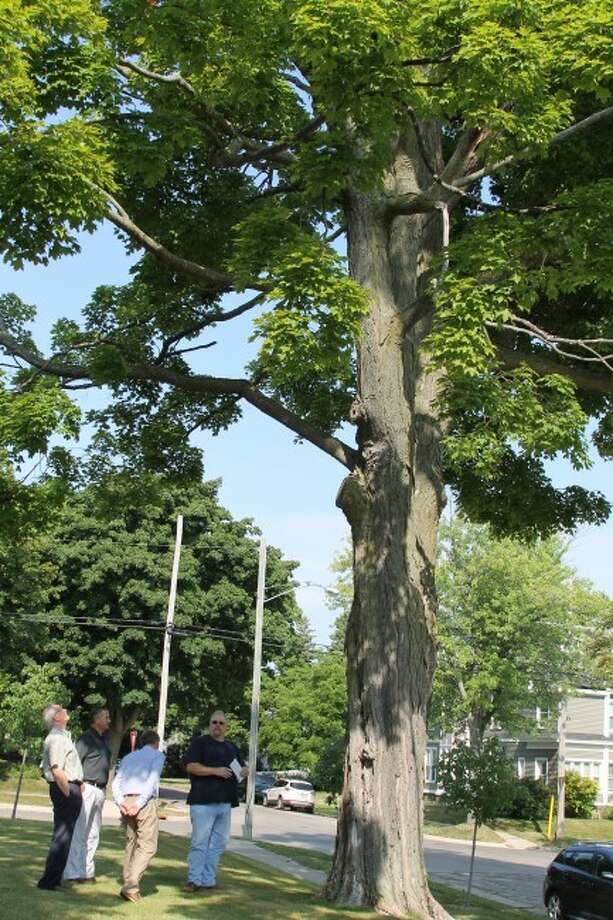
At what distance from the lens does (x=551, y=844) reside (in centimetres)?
4244

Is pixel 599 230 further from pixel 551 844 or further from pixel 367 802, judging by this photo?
pixel 551 844

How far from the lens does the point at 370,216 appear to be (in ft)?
44.2

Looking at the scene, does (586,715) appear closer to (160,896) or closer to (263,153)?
(263,153)

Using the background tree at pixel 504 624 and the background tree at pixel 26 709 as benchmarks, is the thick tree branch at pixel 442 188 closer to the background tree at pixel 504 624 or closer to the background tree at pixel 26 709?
the background tree at pixel 26 709

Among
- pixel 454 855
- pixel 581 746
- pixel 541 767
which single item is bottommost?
pixel 454 855

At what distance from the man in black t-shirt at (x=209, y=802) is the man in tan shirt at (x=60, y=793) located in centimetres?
130

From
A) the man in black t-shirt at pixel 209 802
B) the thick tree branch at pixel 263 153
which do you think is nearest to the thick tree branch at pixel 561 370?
the thick tree branch at pixel 263 153

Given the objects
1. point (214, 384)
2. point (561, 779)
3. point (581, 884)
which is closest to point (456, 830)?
point (561, 779)

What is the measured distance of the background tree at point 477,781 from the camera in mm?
18359

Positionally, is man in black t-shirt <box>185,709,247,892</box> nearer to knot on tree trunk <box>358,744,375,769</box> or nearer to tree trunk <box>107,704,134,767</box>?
knot on tree trunk <box>358,744,375,769</box>

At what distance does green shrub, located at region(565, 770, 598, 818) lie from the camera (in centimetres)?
5397

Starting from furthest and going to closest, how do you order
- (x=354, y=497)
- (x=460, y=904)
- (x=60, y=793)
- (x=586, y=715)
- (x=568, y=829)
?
(x=586, y=715), (x=568, y=829), (x=460, y=904), (x=354, y=497), (x=60, y=793)

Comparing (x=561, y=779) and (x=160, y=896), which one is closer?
(x=160, y=896)

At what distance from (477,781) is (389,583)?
7.67m
